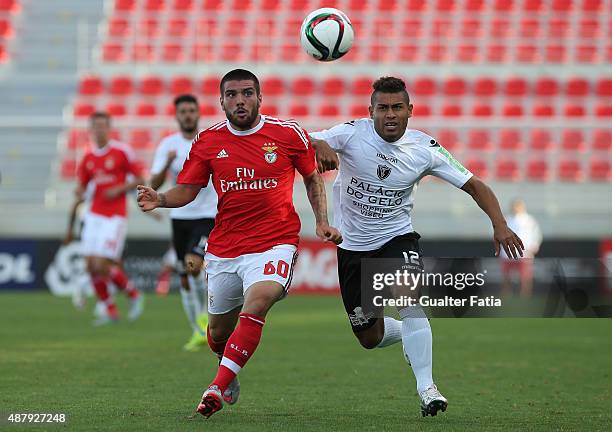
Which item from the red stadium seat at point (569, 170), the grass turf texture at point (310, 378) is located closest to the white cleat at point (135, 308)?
the grass turf texture at point (310, 378)

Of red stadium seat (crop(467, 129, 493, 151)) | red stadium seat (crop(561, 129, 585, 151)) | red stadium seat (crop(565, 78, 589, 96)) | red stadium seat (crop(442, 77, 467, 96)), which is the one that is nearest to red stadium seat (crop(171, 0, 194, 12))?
red stadium seat (crop(442, 77, 467, 96))

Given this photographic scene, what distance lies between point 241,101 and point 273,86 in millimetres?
17542

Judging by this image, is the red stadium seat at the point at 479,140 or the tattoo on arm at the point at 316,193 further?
the red stadium seat at the point at 479,140

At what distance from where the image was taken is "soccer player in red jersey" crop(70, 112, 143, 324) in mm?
14391

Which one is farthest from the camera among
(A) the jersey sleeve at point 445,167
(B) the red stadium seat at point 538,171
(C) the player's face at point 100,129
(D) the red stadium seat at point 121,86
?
(D) the red stadium seat at point 121,86

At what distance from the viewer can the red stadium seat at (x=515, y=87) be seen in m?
24.2

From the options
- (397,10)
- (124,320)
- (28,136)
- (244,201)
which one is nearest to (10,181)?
(28,136)

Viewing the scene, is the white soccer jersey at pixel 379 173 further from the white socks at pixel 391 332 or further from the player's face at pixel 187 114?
the player's face at pixel 187 114

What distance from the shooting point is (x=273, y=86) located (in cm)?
2433

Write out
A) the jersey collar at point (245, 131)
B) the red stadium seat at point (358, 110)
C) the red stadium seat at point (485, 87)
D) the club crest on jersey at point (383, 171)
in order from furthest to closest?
the red stadium seat at point (485, 87) < the red stadium seat at point (358, 110) < the club crest on jersey at point (383, 171) < the jersey collar at point (245, 131)

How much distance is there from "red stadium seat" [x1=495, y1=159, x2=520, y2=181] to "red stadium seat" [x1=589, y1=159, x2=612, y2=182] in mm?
1429

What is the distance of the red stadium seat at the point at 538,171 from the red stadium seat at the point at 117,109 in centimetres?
884

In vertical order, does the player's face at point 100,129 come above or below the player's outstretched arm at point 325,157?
below

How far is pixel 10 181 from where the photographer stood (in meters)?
22.0
